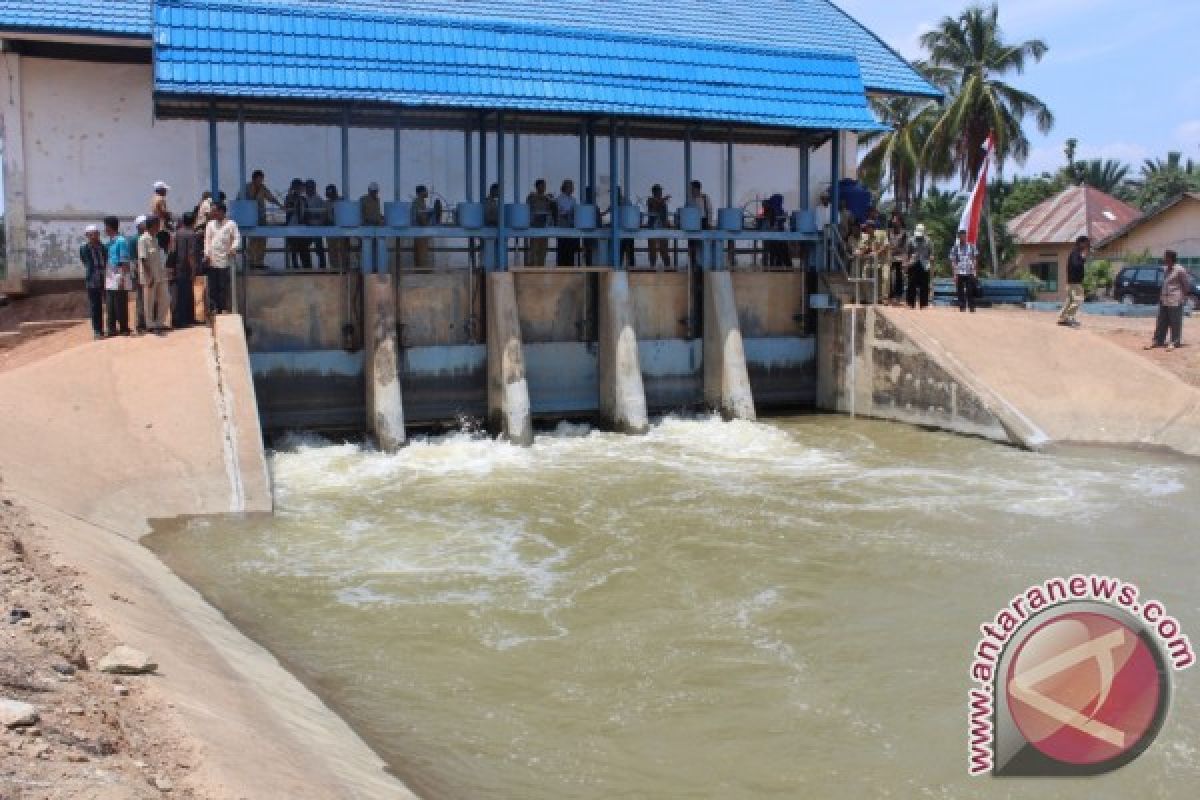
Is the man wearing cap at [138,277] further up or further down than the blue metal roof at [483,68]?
further down

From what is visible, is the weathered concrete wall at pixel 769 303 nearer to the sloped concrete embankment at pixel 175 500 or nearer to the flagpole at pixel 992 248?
the sloped concrete embankment at pixel 175 500

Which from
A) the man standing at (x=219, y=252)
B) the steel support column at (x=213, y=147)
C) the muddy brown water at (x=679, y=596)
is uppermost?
the steel support column at (x=213, y=147)

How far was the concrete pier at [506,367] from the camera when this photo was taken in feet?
48.0

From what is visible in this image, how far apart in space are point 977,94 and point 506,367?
25.2 meters

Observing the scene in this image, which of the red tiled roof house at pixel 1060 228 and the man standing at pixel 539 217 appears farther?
the red tiled roof house at pixel 1060 228

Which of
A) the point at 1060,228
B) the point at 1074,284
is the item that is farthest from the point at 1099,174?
the point at 1074,284

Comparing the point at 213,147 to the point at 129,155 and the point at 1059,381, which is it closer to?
the point at 129,155

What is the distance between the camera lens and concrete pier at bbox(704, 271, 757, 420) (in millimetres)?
16312

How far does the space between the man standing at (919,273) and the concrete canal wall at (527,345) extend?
166 centimetres

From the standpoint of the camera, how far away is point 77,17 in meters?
16.2

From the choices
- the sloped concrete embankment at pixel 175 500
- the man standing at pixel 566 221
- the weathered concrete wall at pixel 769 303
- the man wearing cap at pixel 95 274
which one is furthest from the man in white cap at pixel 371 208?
the weathered concrete wall at pixel 769 303

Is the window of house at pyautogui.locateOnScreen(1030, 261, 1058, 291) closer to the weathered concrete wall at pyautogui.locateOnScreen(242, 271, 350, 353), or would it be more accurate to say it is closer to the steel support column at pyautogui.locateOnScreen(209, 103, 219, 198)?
the weathered concrete wall at pyautogui.locateOnScreen(242, 271, 350, 353)

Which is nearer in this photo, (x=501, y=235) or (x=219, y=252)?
(x=219, y=252)

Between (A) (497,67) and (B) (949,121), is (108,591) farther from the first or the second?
(B) (949,121)
